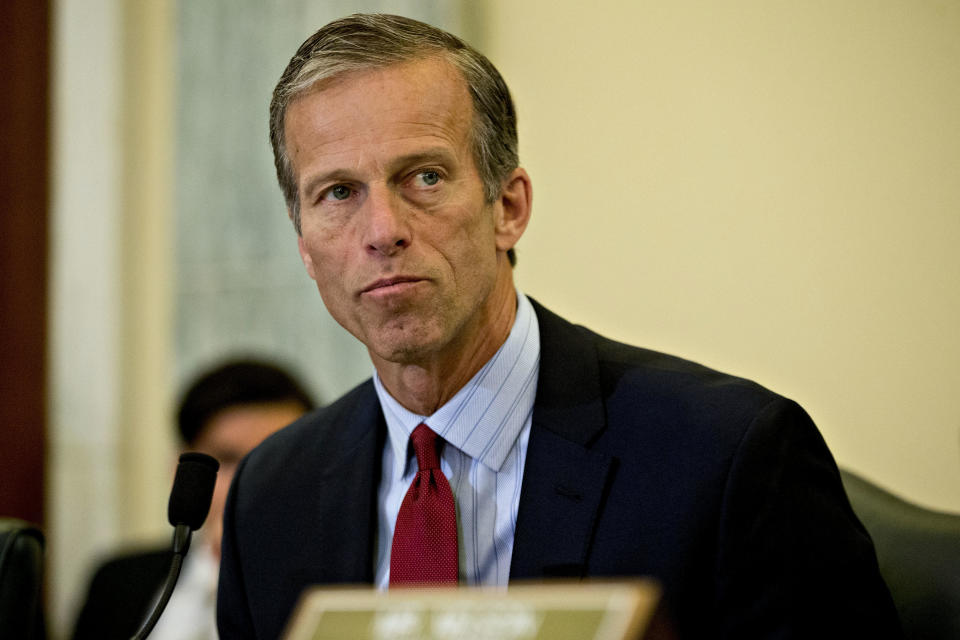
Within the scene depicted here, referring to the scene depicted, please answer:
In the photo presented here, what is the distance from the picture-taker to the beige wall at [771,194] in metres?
2.22

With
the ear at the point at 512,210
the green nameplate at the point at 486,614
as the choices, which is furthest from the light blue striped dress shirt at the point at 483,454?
the green nameplate at the point at 486,614

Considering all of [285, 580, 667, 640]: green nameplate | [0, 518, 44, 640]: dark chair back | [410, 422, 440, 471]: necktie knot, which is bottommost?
[0, 518, 44, 640]: dark chair back

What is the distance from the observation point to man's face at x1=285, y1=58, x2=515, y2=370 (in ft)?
4.86

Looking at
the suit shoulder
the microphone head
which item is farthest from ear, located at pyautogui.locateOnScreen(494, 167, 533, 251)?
the microphone head

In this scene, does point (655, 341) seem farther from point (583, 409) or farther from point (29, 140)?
point (29, 140)

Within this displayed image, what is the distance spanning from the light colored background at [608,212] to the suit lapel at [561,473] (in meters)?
0.96

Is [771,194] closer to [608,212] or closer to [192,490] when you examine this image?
[608,212]

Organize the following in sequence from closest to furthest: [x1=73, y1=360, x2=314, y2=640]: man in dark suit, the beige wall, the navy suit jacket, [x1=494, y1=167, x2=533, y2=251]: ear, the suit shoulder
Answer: the navy suit jacket, [x1=494, y1=167, x2=533, y2=251]: ear, the suit shoulder, the beige wall, [x1=73, y1=360, x2=314, y2=640]: man in dark suit

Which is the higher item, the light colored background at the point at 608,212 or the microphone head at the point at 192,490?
the light colored background at the point at 608,212

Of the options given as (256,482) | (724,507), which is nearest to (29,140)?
(256,482)

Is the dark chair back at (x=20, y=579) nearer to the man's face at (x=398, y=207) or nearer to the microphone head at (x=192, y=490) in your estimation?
the microphone head at (x=192, y=490)

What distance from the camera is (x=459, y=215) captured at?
1531 mm

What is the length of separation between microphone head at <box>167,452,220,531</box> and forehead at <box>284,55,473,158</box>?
49cm

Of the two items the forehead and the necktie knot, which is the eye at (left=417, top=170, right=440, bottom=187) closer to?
the forehead
